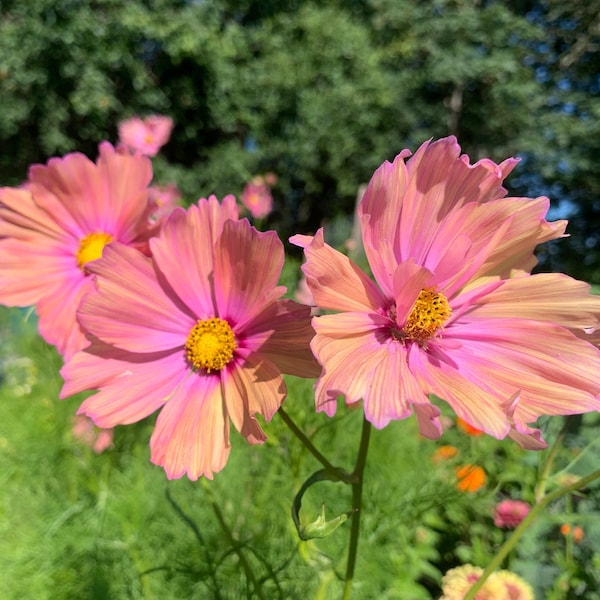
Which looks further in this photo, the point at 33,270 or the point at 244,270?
the point at 33,270

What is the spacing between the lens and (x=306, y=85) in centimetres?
564

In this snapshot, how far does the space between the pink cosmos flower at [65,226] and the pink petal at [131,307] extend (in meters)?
0.09

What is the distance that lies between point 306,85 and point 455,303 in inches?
222

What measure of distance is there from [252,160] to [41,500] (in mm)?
5030

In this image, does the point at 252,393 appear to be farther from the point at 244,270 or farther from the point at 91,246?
the point at 91,246

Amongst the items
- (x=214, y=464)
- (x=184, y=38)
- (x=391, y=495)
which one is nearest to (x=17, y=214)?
(x=214, y=464)

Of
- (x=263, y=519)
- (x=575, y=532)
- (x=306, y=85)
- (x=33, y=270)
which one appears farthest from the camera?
(x=306, y=85)

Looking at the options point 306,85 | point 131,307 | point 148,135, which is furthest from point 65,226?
point 306,85

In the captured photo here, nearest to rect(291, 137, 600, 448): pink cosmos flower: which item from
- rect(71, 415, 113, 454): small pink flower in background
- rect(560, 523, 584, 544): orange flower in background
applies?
rect(560, 523, 584, 544): orange flower in background

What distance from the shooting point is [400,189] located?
40 centimetres

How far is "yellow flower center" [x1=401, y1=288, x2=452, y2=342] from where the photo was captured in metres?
0.40

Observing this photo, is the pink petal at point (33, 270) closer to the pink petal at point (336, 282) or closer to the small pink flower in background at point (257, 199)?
the pink petal at point (336, 282)

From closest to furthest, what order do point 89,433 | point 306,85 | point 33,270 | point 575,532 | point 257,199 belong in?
point 33,270, point 575,532, point 89,433, point 257,199, point 306,85

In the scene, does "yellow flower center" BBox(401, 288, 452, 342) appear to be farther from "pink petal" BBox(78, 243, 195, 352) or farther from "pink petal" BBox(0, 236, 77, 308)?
"pink petal" BBox(0, 236, 77, 308)
